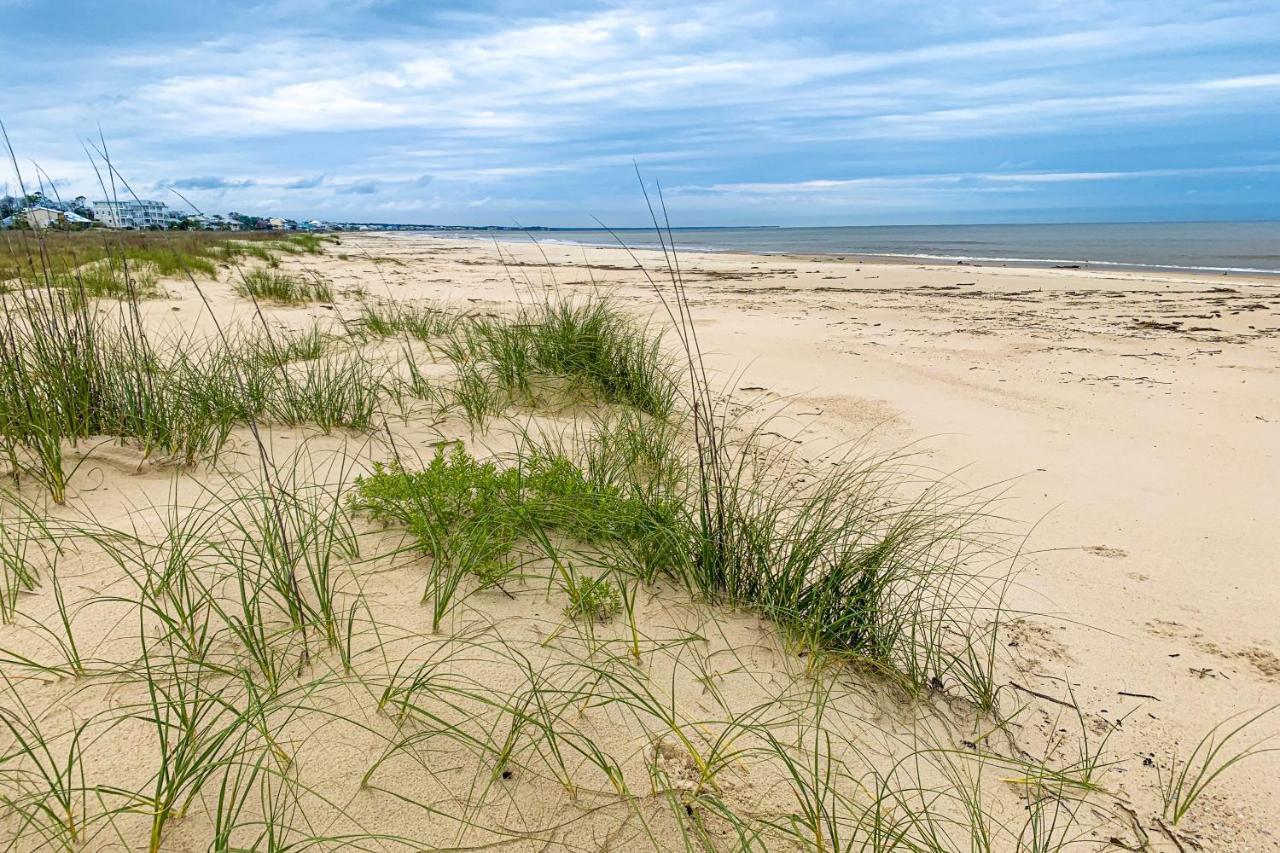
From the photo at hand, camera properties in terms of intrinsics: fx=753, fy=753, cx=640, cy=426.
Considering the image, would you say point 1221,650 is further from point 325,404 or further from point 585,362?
point 325,404

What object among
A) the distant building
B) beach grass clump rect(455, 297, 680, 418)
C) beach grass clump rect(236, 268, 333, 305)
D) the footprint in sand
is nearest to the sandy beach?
the footprint in sand

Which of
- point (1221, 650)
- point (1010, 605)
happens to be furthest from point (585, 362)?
point (1221, 650)

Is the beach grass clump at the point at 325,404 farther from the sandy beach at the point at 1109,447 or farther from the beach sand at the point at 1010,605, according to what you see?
the sandy beach at the point at 1109,447

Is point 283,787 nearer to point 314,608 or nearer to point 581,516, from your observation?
point 314,608

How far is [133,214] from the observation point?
3.10m

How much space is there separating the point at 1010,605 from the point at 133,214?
365 centimetres

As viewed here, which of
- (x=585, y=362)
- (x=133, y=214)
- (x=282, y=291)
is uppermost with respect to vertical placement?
(x=133, y=214)

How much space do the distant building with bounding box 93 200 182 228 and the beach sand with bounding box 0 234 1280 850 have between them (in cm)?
93

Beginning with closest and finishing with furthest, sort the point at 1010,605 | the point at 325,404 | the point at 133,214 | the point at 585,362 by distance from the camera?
the point at 1010,605, the point at 133,214, the point at 325,404, the point at 585,362

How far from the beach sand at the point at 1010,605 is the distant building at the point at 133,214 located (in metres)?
0.93

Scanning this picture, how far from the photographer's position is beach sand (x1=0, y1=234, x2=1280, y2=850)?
1.43 meters

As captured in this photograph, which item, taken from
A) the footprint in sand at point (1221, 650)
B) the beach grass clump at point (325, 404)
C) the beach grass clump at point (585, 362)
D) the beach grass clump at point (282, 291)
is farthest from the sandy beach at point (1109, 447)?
the beach grass clump at point (282, 291)

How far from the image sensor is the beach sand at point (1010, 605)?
1.43 m

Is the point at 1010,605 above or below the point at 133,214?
below
